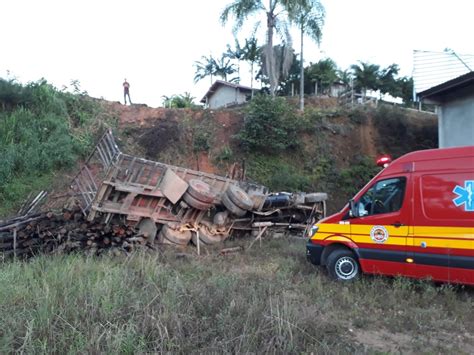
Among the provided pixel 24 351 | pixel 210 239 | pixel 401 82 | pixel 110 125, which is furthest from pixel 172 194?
pixel 401 82

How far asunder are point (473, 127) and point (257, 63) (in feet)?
97.6

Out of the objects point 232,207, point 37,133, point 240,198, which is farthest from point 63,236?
point 37,133

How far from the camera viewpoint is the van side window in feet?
23.5

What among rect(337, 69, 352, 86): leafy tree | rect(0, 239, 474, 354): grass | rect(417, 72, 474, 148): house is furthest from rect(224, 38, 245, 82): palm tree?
rect(0, 239, 474, 354): grass

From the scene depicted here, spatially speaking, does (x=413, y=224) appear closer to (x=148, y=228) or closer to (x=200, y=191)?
(x=200, y=191)

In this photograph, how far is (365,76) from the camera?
36.4 metres

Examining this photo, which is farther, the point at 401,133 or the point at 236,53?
the point at 236,53

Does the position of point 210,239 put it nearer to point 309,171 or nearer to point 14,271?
point 14,271

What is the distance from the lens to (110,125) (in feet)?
60.7

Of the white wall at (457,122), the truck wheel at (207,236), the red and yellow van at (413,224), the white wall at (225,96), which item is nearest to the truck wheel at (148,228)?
the truck wheel at (207,236)

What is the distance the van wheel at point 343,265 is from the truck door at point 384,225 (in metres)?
0.23

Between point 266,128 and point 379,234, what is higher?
point 266,128

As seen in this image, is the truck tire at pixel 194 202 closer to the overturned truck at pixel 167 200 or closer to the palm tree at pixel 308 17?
the overturned truck at pixel 167 200

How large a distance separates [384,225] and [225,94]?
1306 inches
